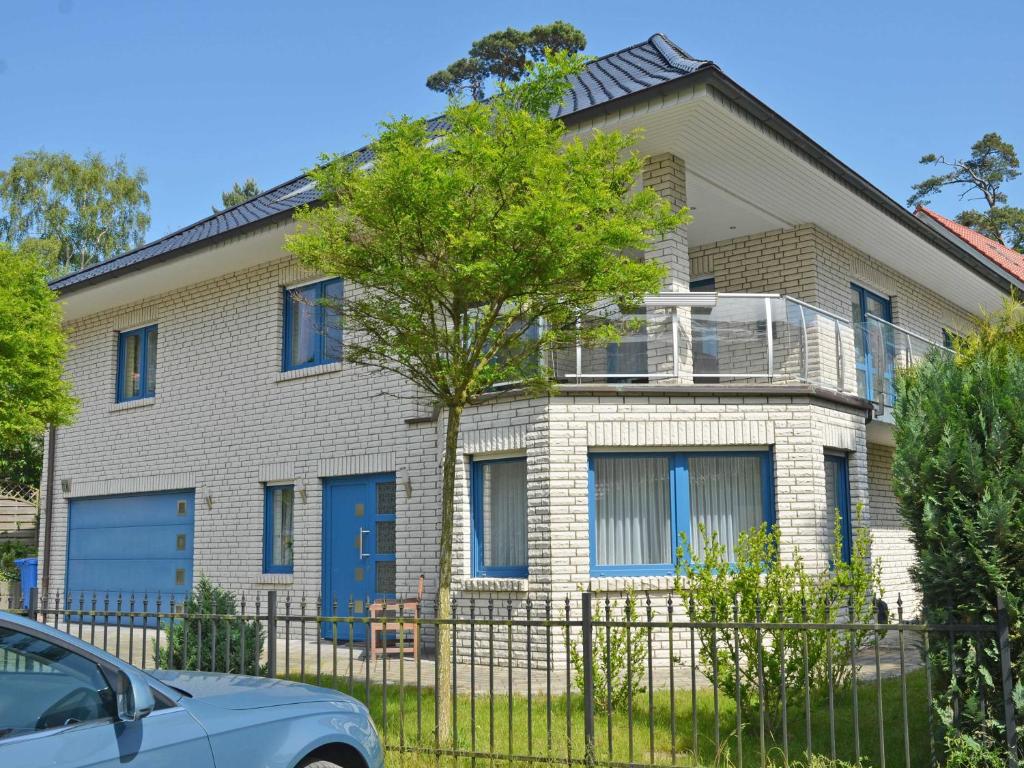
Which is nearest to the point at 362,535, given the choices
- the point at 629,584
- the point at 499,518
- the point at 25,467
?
the point at 499,518

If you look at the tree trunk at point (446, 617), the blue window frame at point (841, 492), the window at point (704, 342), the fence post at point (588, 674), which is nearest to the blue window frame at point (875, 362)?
the blue window frame at point (841, 492)

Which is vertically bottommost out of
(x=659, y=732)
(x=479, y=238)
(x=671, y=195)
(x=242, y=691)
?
(x=659, y=732)

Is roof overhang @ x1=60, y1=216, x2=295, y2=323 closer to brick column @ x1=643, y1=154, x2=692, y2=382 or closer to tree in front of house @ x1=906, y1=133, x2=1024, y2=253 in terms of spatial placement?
brick column @ x1=643, y1=154, x2=692, y2=382

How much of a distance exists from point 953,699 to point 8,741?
16.1 feet

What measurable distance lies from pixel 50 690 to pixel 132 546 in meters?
15.0

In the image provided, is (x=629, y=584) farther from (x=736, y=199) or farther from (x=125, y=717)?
(x=125, y=717)

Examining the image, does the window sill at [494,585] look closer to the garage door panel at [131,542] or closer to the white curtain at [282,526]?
the white curtain at [282,526]

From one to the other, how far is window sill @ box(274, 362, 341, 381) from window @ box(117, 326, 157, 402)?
366 cm

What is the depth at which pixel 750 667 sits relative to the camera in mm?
7586

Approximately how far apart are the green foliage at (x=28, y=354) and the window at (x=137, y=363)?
4.42m

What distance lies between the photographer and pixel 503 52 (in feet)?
152

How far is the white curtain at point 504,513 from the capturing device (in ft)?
40.4

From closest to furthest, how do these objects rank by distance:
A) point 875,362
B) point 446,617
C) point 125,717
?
1. point 125,717
2. point 446,617
3. point 875,362

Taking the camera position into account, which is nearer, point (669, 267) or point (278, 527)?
point (669, 267)
